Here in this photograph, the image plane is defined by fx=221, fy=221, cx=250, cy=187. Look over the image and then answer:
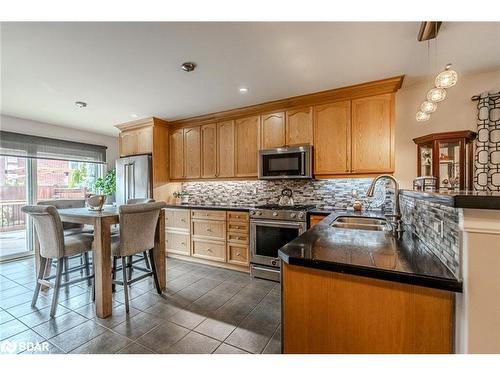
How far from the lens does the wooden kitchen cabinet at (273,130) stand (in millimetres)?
3146

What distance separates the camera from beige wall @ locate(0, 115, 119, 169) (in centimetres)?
360

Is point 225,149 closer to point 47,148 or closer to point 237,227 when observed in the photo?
point 237,227

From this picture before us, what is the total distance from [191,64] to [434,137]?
2533mm

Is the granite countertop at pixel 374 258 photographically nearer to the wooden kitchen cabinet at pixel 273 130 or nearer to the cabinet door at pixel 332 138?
the cabinet door at pixel 332 138

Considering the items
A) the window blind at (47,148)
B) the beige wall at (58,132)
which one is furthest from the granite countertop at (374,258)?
the beige wall at (58,132)

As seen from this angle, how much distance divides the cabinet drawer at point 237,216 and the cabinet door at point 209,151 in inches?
31.7

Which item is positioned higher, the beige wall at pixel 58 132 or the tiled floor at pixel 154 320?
the beige wall at pixel 58 132

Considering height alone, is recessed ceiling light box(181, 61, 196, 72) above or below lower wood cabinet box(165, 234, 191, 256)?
above

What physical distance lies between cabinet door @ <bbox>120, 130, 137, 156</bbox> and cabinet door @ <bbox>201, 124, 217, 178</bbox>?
131 cm

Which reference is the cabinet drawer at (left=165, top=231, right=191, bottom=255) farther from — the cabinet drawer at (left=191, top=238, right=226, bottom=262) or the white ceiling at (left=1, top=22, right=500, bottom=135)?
the white ceiling at (left=1, top=22, right=500, bottom=135)

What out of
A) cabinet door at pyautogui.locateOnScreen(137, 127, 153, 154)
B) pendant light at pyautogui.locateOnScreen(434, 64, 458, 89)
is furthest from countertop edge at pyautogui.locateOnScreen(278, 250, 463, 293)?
cabinet door at pyautogui.locateOnScreen(137, 127, 153, 154)

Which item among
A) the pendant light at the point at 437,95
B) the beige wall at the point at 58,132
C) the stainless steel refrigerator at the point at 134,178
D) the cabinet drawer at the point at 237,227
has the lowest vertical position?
the cabinet drawer at the point at 237,227
